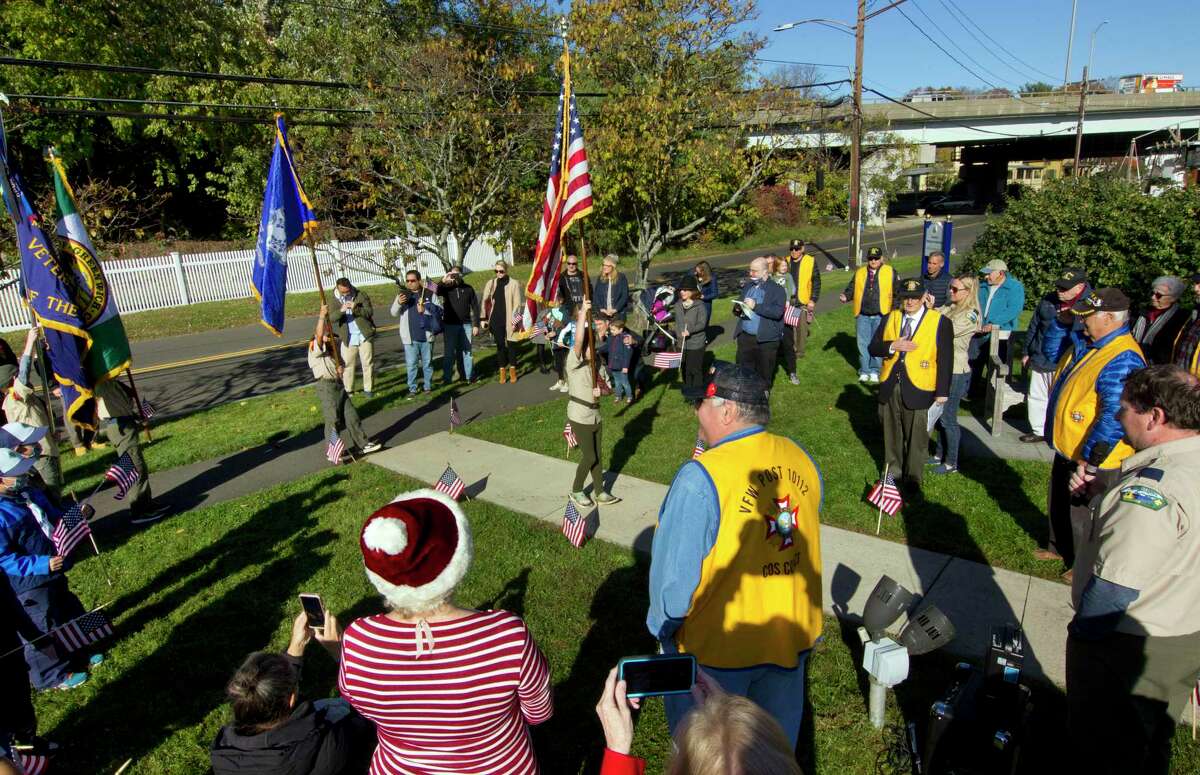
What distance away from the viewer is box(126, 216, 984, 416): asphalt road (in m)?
12.9

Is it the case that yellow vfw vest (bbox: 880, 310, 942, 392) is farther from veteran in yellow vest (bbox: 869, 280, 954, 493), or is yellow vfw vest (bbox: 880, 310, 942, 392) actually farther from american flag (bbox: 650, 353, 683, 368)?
american flag (bbox: 650, 353, 683, 368)

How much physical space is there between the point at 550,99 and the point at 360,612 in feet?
71.7

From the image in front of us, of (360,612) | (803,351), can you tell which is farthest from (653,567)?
(803,351)

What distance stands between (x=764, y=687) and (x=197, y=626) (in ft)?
14.7

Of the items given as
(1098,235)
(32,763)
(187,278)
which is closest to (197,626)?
(32,763)

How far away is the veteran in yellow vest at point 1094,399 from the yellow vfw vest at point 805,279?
281 inches

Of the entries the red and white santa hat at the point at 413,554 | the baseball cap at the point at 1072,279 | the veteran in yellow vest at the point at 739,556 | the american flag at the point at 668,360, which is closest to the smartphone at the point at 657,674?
the red and white santa hat at the point at 413,554

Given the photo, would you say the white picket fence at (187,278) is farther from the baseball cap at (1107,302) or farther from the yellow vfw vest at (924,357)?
the baseball cap at (1107,302)

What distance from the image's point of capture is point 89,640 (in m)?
4.53

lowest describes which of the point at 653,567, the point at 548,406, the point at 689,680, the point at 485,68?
the point at 548,406

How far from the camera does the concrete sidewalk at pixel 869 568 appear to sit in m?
4.79

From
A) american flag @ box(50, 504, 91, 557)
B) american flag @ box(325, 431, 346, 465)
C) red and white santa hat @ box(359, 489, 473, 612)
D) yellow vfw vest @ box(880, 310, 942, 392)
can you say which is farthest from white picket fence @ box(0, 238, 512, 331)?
red and white santa hat @ box(359, 489, 473, 612)

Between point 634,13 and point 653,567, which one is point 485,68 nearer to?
point 634,13

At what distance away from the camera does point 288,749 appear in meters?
2.75
